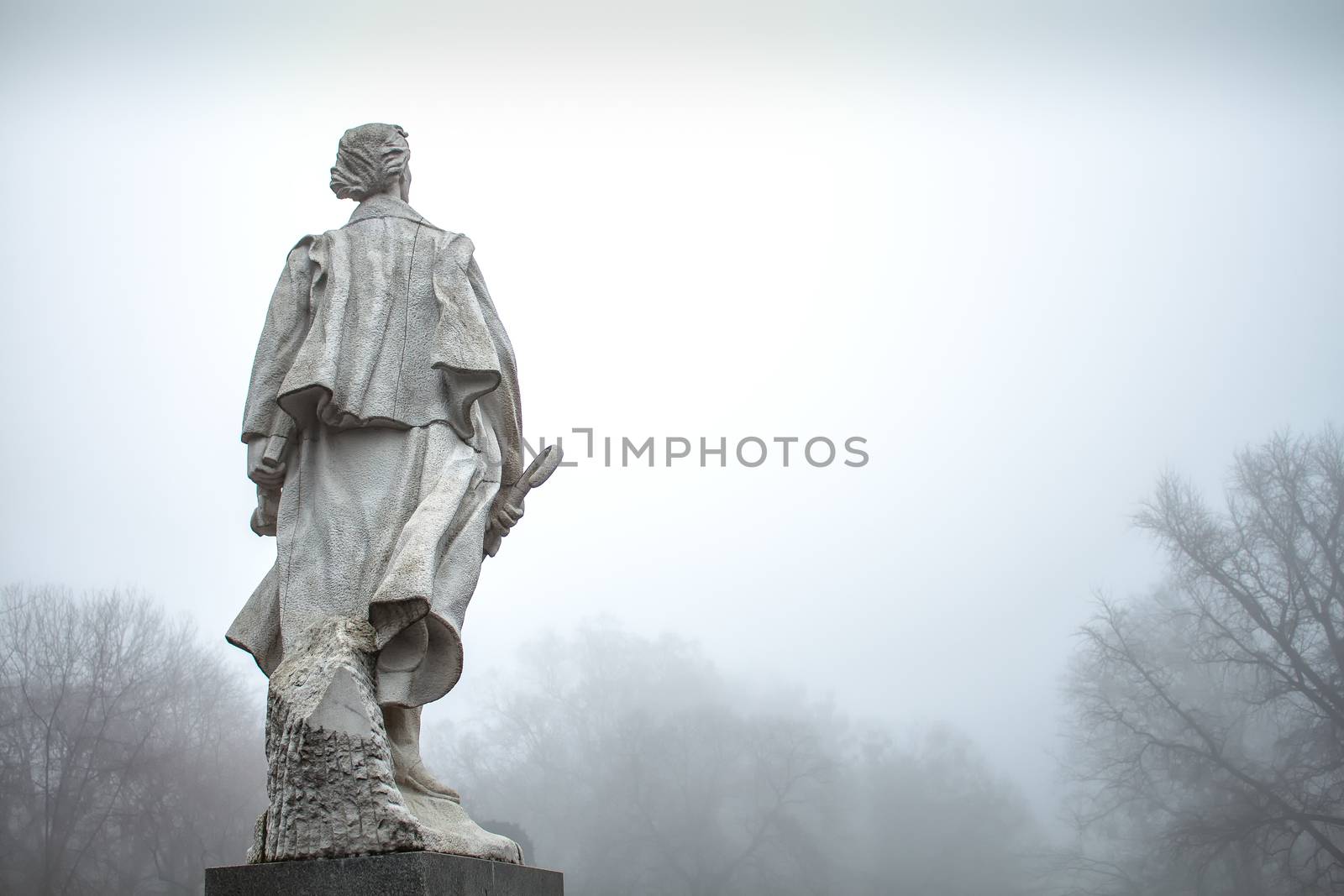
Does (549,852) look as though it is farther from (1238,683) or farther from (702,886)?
(1238,683)

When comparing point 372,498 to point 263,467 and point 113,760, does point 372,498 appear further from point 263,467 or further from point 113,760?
point 113,760

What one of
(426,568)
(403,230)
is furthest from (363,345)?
(426,568)

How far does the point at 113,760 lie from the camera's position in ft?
59.5

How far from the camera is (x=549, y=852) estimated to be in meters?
18.6

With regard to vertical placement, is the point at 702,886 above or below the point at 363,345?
below

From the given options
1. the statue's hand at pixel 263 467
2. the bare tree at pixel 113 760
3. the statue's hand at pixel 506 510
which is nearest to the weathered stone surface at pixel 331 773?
the statue's hand at pixel 263 467

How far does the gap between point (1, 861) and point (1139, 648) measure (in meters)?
17.3

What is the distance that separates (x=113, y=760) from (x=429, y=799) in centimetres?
1609

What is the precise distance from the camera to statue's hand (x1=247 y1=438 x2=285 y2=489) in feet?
15.6

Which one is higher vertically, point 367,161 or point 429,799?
point 367,161

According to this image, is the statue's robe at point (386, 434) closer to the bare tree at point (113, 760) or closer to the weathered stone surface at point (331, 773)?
the weathered stone surface at point (331, 773)

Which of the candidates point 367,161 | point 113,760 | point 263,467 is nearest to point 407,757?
point 263,467

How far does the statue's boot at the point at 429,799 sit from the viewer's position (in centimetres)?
410

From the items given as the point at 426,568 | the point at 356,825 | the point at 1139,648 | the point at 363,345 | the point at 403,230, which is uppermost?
the point at 1139,648
